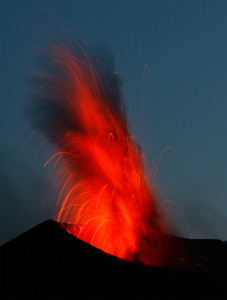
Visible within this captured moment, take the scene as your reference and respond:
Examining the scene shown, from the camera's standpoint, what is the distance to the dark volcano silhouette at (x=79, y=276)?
615 inches

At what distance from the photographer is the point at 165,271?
18.3 m

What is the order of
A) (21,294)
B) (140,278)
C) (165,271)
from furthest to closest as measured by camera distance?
(165,271) → (140,278) → (21,294)

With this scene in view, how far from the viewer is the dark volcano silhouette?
1562 centimetres

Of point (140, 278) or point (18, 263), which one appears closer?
point (140, 278)

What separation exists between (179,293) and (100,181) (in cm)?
1564

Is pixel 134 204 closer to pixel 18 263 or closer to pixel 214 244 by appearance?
pixel 18 263

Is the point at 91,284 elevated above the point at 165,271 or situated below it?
below

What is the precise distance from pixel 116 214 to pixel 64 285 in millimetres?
12973

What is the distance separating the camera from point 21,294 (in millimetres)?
15508

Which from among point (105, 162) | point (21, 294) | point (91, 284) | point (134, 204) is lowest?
point (21, 294)

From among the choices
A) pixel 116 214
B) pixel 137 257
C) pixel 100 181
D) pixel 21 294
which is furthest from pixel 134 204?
pixel 21 294

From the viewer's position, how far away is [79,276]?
16.9 m

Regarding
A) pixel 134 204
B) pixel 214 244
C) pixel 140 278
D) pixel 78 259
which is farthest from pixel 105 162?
pixel 214 244

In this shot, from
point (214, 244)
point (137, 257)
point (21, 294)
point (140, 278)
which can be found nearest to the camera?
point (21, 294)
